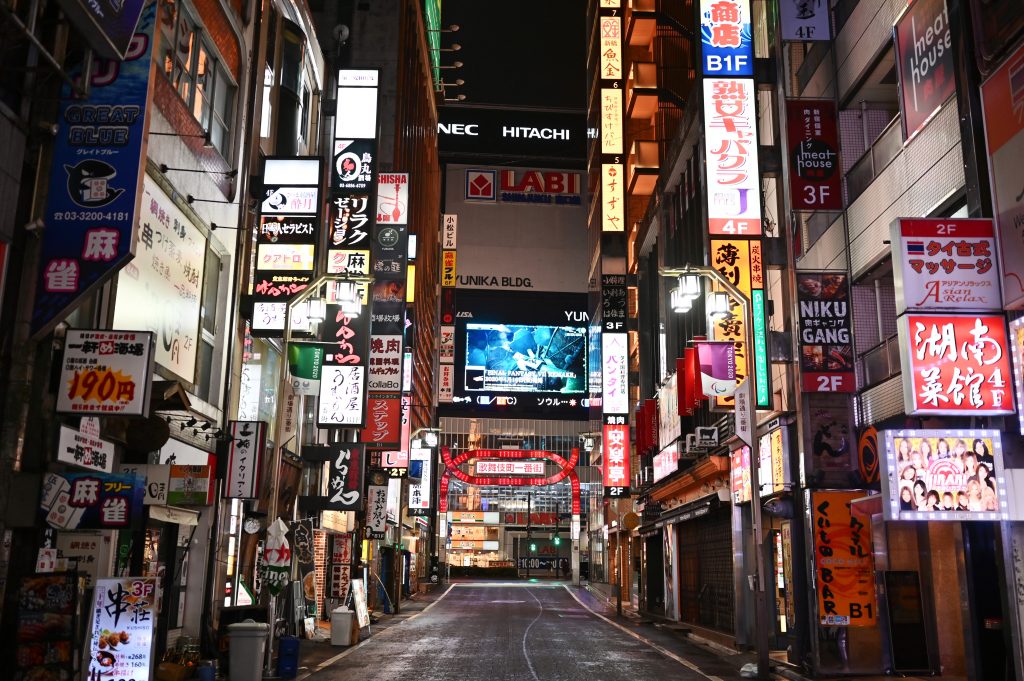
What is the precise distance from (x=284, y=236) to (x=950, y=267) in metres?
14.4

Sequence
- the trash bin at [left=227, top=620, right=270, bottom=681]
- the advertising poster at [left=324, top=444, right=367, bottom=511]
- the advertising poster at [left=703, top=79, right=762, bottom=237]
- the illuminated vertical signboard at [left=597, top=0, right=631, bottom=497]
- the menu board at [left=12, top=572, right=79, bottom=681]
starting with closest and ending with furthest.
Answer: the menu board at [left=12, top=572, right=79, bottom=681] < the trash bin at [left=227, top=620, right=270, bottom=681] < the advertising poster at [left=703, top=79, right=762, bottom=237] < the advertising poster at [left=324, top=444, right=367, bottom=511] < the illuminated vertical signboard at [left=597, top=0, right=631, bottom=497]

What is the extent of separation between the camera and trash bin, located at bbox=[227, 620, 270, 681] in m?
15.4

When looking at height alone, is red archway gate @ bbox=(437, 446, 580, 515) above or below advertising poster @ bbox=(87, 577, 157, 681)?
above

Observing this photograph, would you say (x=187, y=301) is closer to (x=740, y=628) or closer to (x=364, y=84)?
(x=364, y=84)

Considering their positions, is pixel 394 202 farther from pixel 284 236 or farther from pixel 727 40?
pixel 727 40

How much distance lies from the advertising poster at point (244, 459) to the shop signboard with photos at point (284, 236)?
3068mm

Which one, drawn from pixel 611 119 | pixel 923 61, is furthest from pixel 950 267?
pixel 611 119

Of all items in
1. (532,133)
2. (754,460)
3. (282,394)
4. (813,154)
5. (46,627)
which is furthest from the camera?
(532,133)

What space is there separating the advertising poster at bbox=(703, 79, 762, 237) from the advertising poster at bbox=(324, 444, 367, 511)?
12.6 meters

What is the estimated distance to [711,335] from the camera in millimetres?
21953

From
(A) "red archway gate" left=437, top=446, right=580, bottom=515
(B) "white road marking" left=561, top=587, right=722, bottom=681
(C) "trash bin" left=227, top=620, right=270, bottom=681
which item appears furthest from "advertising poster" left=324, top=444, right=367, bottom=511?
(A) "red archway gate" left=437, top=446, right=580, bottom=515

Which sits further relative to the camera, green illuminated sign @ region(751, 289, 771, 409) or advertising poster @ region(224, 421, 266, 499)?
green illuminated sign @ region(751, 289, 771, 409)

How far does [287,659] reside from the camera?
16.3 m

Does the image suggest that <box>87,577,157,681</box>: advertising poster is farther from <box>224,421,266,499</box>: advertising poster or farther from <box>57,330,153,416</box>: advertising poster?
<box>224,421,266,499</box>: advertising poster
